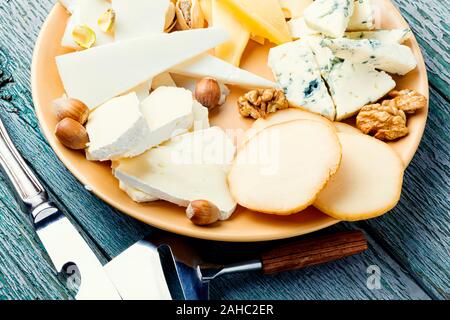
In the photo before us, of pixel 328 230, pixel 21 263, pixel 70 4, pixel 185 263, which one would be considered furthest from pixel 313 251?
→ pixel 70 4

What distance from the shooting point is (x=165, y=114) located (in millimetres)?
1406

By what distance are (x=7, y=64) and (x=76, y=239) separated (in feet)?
1.61

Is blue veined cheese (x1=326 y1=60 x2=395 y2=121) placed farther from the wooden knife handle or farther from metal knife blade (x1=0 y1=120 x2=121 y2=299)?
metal knife blade (x1=0 y1=120 x2=121 y2=299)

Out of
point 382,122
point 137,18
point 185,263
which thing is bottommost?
point 185,263

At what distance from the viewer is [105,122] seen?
140cm

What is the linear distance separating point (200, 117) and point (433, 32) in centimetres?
62

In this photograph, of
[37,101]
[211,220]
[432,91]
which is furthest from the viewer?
[432,91]

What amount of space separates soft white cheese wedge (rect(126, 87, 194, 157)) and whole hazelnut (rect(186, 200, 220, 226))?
15cm

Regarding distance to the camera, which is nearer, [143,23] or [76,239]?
[76,239]

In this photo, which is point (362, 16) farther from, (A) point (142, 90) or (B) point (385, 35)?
(A) point (142, 90)

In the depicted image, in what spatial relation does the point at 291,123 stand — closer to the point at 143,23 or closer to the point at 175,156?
the point at 175,156

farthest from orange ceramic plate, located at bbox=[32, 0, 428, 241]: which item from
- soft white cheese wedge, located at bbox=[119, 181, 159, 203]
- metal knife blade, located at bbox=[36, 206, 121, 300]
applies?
metal knife blade, located at bbox=[36, 206, 121, 300]

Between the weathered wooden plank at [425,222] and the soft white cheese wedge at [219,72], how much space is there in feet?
1.19
